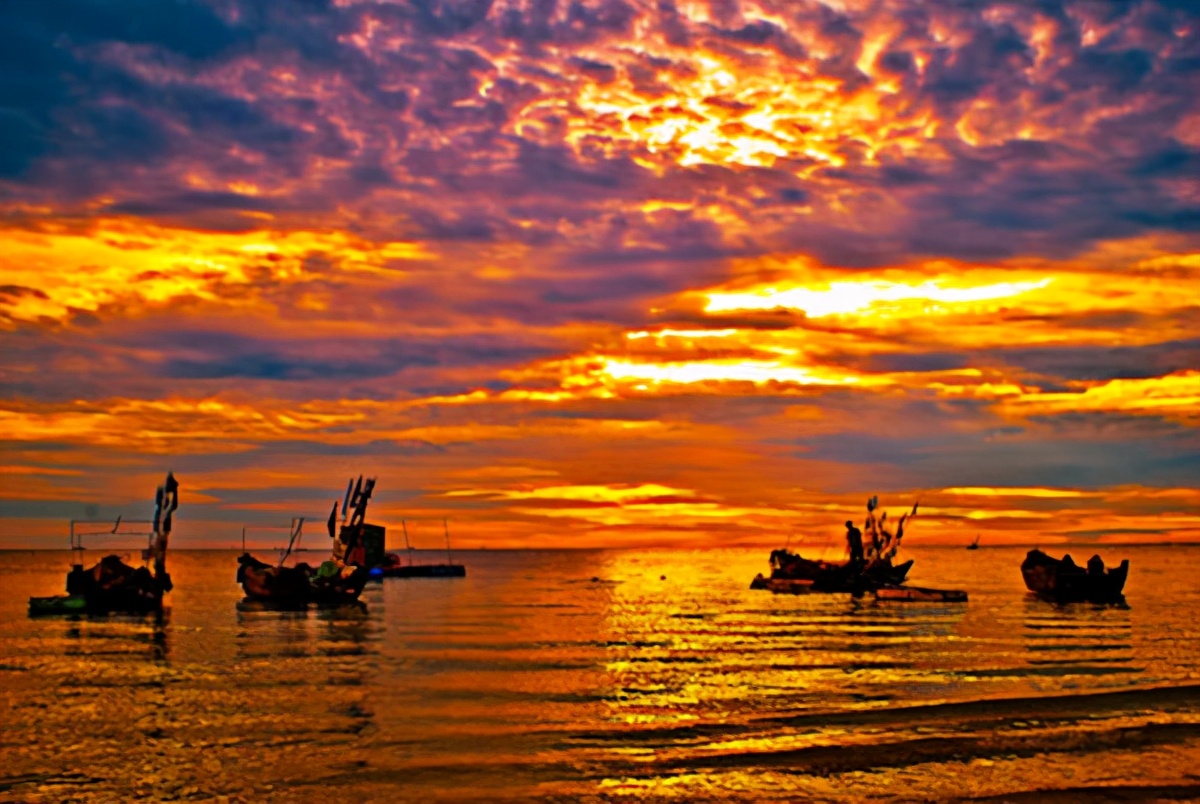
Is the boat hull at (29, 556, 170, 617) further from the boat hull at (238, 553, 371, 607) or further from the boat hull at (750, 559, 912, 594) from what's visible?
the boat hull at (750, 559, 912, 594)

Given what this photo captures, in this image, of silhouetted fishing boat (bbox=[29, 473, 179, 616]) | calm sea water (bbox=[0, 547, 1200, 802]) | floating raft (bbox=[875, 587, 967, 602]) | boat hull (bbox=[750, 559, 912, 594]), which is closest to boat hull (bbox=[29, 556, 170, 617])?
silhouetted fishing boat (bbox=[29, 473, 179, 616])

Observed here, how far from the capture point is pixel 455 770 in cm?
3003

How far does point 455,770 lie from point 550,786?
3246mm

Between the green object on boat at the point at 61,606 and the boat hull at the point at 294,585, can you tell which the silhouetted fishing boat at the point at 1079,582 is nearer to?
the boat hull at the point at 294,585

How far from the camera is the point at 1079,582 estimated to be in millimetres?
100812

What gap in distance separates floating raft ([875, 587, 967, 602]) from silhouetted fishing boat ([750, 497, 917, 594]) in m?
11.7

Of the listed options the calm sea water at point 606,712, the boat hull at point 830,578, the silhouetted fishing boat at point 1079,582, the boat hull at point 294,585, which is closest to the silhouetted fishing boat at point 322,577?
the boat hull at point 294,585

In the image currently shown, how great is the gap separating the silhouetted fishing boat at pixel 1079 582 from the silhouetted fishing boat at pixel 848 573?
16.6m

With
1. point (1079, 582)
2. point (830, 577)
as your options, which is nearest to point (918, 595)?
point (1079, 582)

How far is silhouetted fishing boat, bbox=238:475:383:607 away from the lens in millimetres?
100188

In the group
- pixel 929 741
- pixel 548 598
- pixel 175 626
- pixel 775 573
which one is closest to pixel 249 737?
pixel 929 741

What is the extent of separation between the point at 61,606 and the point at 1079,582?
8841 cm

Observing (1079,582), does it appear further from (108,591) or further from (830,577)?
(108,591)

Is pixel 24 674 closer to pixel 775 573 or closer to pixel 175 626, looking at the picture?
pixel 175 626
